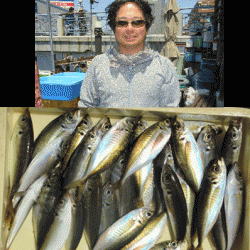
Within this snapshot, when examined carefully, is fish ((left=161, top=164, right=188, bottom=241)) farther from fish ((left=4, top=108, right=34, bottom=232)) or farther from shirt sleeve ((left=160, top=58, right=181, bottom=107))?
shirt sleeve ((left=160, top=58, right=181, bottom=107))

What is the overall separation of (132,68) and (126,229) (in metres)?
1.02

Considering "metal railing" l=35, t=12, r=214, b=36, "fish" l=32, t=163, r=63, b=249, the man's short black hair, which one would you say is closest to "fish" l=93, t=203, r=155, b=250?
"fish" l=32, t=163, r=63, b=249

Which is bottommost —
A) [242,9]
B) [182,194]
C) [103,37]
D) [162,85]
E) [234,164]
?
[182,194]

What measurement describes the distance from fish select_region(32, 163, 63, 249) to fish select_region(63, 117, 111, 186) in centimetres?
3

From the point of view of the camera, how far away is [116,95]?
1.45 metres

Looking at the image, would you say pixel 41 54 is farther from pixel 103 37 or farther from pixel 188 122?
pixel 188 122

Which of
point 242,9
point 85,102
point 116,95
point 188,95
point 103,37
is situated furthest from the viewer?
point 103,37

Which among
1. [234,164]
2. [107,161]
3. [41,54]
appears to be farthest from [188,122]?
[41,54]

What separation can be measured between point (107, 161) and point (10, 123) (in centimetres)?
45

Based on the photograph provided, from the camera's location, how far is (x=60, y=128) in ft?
2.84

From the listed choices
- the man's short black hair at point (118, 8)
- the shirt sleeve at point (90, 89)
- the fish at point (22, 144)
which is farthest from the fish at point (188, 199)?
the man's short black hair at point (118, 8)

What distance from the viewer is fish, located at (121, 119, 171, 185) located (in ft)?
2.57

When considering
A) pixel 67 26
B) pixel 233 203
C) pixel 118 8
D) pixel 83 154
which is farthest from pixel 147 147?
pixel 67 26

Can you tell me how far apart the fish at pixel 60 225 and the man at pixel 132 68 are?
30.9 inches
